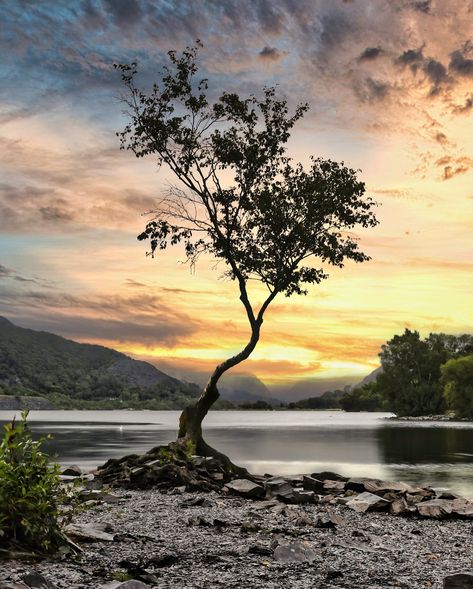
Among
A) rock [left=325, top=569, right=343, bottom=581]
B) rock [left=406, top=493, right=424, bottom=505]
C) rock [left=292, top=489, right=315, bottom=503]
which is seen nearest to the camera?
rock [left=325, top=569, right=343, bottom=581]

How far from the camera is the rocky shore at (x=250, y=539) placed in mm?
12406

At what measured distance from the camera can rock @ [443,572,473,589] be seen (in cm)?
1162

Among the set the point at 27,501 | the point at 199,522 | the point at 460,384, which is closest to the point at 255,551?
the point at 199,522

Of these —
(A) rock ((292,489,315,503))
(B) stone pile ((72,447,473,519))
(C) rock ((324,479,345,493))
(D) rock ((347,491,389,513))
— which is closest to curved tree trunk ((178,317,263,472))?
(B) stone pile ((72,447,473,519))

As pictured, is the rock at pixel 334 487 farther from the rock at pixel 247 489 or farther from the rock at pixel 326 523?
the rock at pixel 326 523

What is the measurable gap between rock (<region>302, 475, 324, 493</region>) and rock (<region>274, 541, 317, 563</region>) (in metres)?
14.1

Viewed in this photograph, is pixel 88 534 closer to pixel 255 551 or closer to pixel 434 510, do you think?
pixel 255 551

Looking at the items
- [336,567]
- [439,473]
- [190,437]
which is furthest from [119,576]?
[439,473]

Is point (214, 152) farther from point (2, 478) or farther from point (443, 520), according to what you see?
point (2, 478)

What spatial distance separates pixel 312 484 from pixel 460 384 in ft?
544

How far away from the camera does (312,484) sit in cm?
2859

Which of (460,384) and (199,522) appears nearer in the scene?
(199,522)

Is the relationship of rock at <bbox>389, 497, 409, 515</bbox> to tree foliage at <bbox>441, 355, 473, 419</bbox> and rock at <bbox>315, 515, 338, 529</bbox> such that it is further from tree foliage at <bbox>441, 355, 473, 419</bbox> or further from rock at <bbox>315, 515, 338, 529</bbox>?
tree foliage at <bbox>441, 355, 473, 419</bbox>

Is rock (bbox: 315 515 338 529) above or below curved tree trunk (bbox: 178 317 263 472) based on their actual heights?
below
